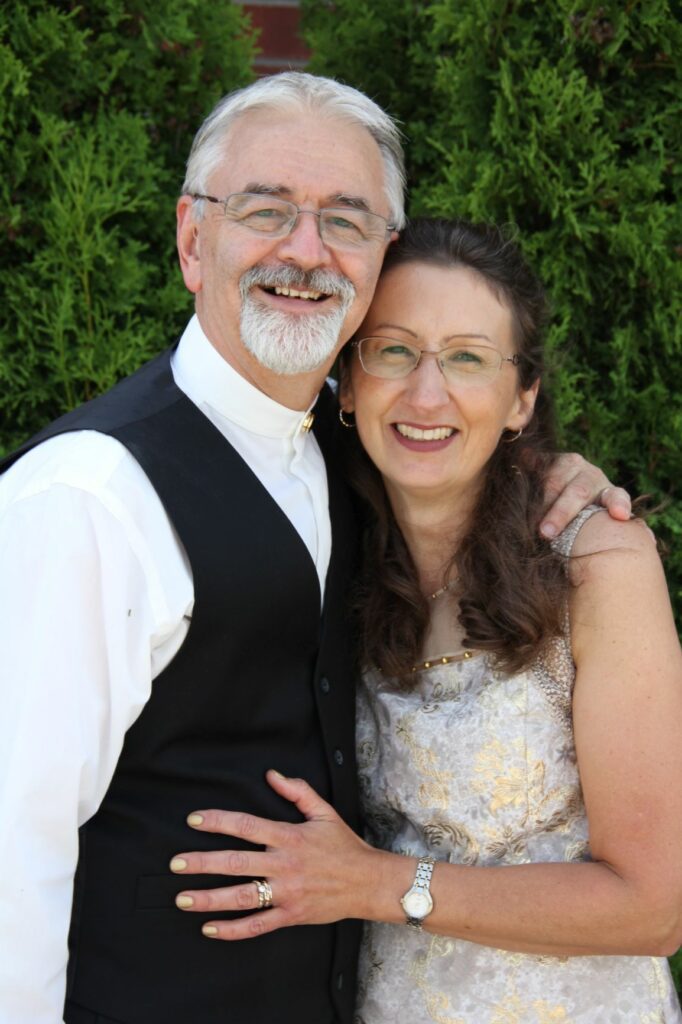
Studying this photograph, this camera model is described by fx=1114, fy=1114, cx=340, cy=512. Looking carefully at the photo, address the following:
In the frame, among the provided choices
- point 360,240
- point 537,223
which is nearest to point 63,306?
point 360,240

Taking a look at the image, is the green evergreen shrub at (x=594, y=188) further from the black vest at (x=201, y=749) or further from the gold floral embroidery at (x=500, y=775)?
the black vest at (x=201, y=749)

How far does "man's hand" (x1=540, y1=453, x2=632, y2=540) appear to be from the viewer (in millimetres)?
2143

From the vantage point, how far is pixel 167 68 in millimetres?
3072

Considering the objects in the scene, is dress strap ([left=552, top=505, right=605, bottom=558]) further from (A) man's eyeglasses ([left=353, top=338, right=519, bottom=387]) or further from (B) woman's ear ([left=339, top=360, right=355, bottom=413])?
(B) woman's ear ([left=339, top=360, right=355, bottom=413])

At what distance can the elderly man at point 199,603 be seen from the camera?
169cm

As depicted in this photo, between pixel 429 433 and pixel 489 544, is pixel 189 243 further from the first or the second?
pixel 489 544

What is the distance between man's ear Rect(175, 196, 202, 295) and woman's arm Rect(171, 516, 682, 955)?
39.7 inches

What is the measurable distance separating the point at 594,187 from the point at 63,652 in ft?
6.36

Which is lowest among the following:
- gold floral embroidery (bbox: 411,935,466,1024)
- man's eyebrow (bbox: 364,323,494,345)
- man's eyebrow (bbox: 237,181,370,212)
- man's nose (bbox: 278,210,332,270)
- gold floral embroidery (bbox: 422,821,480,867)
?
gold floral embroidery (bbox: 411,935,466,1024)

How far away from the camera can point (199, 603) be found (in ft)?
5.93

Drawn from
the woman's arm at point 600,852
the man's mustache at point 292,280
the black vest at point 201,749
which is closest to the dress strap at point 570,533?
the woman's arm at point 600,852

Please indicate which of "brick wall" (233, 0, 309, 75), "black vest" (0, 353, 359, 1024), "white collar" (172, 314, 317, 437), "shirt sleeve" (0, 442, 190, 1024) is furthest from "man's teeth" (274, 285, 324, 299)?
"brick wall" (233, 0, 309, 75)

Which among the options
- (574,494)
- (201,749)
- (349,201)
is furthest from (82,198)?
(201,749)

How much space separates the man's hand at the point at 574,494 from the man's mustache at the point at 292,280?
0.58m
